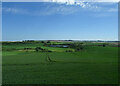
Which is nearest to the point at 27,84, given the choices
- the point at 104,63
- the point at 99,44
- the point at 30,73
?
the point at 30,73

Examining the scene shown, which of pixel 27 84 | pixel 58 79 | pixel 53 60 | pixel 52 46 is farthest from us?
pixel 52 46

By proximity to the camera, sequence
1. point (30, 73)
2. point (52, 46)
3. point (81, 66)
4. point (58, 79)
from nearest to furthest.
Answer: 1. point (58, 79)
2. point (30, 73)
3. point (81, 66)
4. point (52, 46)

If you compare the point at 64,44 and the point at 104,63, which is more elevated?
the point at 64,44

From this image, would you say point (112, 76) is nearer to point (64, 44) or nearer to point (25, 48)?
point (64, 44)

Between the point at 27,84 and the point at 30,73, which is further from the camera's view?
the point at 30,73

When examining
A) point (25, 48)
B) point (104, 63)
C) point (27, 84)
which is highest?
point (25, 48)

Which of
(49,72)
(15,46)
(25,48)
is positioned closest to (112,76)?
(49,72)
